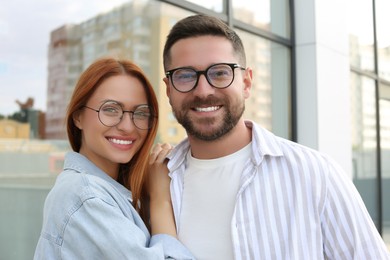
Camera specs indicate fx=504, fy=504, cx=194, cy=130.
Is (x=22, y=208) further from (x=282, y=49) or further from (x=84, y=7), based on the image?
(x=282, y=49)

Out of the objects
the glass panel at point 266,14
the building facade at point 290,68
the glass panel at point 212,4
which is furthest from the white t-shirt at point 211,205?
the glass panel at point 266,14

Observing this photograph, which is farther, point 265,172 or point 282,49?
point 282,49

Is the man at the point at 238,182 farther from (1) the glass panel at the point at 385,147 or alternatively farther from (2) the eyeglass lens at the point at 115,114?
(1) the glass panel at the point at 385,147

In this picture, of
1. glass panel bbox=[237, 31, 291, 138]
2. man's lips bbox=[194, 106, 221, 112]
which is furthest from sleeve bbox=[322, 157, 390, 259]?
glass panel bbox=[237, 31, 291, 138]

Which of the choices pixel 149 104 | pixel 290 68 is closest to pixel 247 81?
pixel 149 104

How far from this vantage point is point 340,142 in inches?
256

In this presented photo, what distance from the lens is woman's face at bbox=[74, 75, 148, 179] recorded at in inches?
71.5

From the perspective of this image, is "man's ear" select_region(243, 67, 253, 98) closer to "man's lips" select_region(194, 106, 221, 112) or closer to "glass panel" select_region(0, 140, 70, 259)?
"man's lips" select_region(194, 106, 221, 112)

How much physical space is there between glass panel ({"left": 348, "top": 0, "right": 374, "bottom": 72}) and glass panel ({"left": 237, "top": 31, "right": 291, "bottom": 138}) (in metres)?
1.83

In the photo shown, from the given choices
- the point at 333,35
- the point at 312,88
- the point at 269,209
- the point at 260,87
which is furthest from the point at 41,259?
the point at 333,35

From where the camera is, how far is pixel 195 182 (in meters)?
1.84

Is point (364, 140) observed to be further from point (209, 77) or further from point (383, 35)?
point (209, 77)

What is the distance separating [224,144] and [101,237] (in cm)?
56

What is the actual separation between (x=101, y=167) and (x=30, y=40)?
199 centimetres
